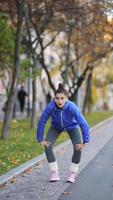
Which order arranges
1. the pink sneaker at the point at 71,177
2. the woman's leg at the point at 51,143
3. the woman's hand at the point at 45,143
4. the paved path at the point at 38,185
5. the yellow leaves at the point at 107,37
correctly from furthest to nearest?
1. the yellow leaves at the point at 107,37
2. the pink sneaker at the point at 71,177
3. the woman's leg at the point at 51,143
4. the woman's hand at the point at 45,143
5. the paved path at the point at 38,185

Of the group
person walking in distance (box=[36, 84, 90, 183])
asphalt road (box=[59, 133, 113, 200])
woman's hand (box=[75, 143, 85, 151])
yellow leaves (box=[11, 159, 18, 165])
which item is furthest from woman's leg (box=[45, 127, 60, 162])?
yellow leaves (box=[11, 159, 18, 165])

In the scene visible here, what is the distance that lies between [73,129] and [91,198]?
1.64 m

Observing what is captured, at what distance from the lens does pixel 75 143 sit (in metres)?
10.7

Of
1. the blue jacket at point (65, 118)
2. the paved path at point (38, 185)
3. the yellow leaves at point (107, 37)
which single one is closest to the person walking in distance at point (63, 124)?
the blue jacket at point (65, 118)

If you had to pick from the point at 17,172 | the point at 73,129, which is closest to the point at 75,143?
the point at 73,129

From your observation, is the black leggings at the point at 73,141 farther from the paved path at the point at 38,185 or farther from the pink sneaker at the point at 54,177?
the paved path at the point at 38,185

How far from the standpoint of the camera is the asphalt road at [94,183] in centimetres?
958

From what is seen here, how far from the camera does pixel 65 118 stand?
1051cm

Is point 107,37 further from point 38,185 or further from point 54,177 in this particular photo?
point 38,185

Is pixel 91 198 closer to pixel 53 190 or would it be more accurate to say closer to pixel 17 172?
pixel 53 190

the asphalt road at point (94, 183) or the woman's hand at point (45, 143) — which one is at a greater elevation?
the woman's hand at point (45, 143)

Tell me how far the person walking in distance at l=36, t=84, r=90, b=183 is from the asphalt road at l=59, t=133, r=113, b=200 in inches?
16.1

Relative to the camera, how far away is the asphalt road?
9.58 m

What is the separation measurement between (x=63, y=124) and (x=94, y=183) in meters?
1.19
